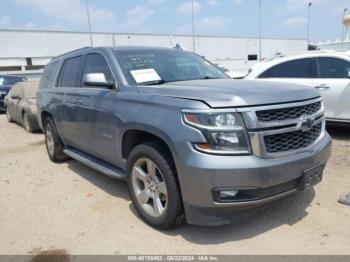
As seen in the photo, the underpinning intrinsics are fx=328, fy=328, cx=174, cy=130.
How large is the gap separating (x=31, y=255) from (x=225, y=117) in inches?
87.2

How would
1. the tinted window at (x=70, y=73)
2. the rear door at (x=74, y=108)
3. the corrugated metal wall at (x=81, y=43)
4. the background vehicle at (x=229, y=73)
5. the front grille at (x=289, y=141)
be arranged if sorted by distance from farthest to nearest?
the corrugated metal wall at (x=81, y=43)
the background vehicle at (x=229, y=73)
the tinted window at (x=70, y=73)
the rear door at (x=74, y=108)
the front grille at (x=289, y=141)

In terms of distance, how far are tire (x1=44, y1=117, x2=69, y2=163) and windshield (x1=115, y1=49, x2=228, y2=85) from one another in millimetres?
2389

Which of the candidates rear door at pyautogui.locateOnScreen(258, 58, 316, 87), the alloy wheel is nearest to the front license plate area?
the alloy wheel

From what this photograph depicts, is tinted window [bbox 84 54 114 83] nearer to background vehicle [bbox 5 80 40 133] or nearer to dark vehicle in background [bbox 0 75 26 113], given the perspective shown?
background vehicle [bbox 5 80 40 133]

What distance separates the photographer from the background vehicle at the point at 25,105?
30.1 feet

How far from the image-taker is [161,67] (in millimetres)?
4059

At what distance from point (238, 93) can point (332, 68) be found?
4413 mm

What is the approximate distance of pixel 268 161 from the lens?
2.75 m

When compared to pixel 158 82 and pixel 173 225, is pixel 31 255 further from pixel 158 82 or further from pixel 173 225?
pixel 158 82

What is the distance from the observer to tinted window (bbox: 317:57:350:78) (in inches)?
245

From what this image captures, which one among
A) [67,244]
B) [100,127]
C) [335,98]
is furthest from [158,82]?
[335,98]

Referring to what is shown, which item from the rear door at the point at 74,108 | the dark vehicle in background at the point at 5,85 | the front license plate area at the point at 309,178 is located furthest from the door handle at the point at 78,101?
the dark vehicle in background at the point at 5,85

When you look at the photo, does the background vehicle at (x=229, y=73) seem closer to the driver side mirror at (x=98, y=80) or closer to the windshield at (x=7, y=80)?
the driver side mirror at (x=98, y=80)

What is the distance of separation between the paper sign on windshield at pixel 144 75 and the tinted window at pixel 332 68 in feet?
13.5
